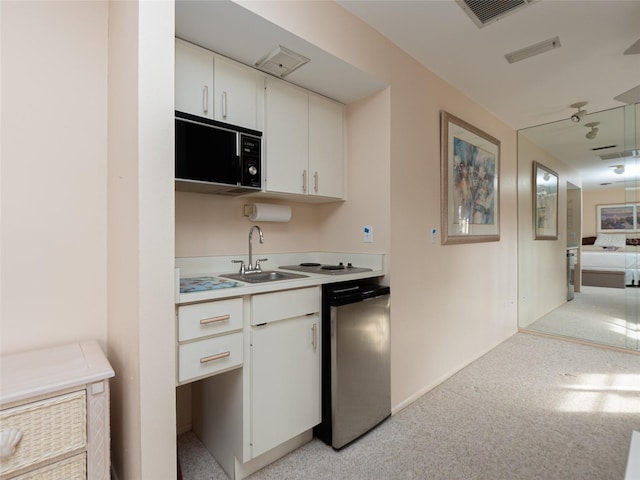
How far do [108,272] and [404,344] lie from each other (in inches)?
77.6

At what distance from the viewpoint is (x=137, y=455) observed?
3.96ft

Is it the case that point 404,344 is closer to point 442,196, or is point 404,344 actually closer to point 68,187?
point 442,196

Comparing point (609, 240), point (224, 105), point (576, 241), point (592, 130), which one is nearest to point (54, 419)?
point (224, 105)

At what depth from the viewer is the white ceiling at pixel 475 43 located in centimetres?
168

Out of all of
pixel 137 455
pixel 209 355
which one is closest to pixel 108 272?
pixel 209 355

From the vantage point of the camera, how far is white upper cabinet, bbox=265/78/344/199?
2074mm

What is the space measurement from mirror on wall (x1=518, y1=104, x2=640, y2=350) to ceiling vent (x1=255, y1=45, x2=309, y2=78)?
Answer: 3.43 meters

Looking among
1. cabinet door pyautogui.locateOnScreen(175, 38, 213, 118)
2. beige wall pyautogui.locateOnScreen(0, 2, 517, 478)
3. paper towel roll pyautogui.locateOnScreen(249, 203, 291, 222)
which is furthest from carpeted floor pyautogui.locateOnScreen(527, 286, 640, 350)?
cabinet door pyautogui.locateOnScreen(175, 38, 213, 118)

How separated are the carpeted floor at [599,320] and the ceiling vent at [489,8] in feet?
10.8

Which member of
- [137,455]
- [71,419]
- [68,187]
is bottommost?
[137,455]

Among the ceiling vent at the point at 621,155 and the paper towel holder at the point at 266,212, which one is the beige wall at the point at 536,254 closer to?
the ceiling vent at the point at 621,155

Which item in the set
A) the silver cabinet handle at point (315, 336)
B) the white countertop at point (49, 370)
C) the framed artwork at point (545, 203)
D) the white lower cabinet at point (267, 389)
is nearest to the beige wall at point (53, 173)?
the white countertop at point (49, 370)

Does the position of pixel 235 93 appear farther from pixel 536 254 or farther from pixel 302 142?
pixel 536 254

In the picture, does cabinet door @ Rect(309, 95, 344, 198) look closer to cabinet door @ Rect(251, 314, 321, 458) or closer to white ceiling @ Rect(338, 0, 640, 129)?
white ceiling @ Rect(338, 0, 640, 129)
